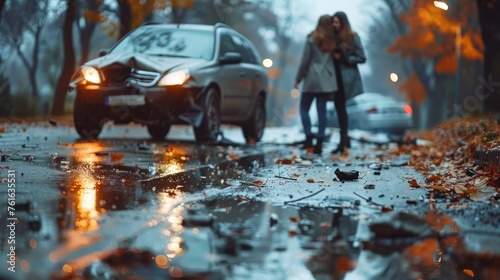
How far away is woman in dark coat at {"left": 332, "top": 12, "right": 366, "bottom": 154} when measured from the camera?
12297 millimetres

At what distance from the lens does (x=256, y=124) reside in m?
14.9

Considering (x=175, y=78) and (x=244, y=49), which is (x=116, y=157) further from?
(x=244, y=49)

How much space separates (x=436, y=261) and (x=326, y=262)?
1.76 ft

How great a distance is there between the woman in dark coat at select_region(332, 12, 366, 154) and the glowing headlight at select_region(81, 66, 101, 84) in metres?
3.43

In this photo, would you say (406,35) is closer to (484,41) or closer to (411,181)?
(484,41)

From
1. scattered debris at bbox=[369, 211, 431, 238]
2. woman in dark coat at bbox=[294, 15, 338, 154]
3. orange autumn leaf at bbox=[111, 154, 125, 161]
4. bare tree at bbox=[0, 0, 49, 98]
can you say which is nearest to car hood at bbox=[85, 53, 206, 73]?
woman in dark coat at bbox=[294, 15, 338, 154]

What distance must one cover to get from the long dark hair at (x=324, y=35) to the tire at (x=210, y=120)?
1.67m

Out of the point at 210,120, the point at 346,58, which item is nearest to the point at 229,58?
the point at 210,120

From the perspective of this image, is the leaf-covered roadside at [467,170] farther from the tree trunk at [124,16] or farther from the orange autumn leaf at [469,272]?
the tree trunk at [124,16]

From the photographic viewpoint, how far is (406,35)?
38438 millimetres

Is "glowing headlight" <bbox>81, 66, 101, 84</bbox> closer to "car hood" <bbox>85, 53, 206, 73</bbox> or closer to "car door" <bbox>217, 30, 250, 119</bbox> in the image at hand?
"car hood" <bbox>85, 53, 206, 73</bbox>

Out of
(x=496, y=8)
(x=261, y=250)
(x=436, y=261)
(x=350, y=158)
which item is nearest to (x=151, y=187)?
(x=261, y=250)

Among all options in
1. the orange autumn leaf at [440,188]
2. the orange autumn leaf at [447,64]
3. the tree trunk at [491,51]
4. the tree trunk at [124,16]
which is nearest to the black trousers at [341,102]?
the orange autumn leaf at [440,188]

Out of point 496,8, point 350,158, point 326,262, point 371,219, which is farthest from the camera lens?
point 496,8
